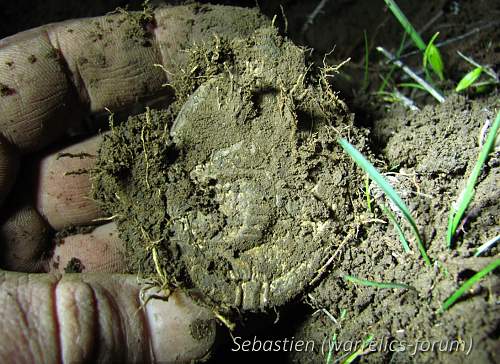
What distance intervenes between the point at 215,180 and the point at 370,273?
629 millimetres

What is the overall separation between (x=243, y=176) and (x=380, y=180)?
49 centimetres

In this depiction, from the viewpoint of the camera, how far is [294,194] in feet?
4.17

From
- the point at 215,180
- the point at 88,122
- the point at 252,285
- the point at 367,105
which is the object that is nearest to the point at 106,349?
the point at 252,285

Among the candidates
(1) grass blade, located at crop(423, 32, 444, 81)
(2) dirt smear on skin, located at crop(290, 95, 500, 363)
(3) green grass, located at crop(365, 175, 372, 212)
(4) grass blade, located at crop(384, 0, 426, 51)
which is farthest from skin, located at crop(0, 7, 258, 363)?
(1) grass blade, located at crop(423, 32, 444, 81)

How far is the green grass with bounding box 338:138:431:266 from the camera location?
97cm

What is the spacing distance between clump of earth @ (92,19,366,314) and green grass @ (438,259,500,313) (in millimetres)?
371

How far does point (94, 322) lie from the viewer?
1.17 meters

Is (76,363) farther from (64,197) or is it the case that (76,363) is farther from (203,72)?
(203,72)

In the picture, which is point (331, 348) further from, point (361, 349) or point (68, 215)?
point (68, 215)

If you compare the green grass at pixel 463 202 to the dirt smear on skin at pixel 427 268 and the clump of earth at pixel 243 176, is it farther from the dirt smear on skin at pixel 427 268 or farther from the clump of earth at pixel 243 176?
the clump of earth at pixel 243 176

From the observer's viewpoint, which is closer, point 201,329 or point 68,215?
point 201,329

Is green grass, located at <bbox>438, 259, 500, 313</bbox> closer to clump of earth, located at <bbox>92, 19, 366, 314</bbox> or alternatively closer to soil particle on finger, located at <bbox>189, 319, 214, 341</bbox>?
clump of earth, located at <bbox>92, 19, 366, 314</bbox>

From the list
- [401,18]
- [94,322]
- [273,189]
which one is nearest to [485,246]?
[273,189]

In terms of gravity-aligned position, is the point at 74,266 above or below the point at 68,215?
below
